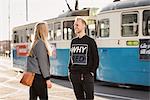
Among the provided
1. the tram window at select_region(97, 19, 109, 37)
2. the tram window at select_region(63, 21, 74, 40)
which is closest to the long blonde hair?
the tram window at select_region(97, 19, 109, 37)

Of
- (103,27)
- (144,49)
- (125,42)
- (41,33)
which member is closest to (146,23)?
(144,49)

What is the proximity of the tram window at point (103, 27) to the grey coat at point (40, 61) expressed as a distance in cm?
834

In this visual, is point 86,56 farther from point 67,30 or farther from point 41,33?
point 67,30

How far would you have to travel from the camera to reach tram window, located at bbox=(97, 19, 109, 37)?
15.4 meters

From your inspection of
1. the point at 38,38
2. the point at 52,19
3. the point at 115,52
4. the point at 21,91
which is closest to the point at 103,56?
the point at 115,52

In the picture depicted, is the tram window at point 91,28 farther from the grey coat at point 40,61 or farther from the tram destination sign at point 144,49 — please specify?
the grey coat at point 40,61

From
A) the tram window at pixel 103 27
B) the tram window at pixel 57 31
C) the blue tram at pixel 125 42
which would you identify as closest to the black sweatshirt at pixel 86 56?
the blue tram at pixel 125 42

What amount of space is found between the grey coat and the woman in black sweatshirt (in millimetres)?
466

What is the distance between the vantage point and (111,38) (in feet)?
49.4

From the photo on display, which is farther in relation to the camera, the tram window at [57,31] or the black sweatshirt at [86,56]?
the tram window at [57,31]

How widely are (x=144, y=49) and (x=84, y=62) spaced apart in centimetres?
695

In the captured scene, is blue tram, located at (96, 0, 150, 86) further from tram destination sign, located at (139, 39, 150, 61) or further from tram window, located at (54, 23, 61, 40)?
tram window, located at (54, 23, 61, 40)

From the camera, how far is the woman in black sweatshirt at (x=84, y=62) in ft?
22.8

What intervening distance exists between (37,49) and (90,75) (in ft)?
3.37
